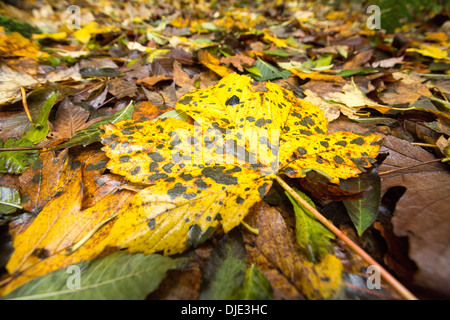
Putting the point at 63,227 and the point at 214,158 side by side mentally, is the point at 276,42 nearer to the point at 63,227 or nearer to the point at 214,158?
the point at 214,158

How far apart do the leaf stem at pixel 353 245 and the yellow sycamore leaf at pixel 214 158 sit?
0.28 ft

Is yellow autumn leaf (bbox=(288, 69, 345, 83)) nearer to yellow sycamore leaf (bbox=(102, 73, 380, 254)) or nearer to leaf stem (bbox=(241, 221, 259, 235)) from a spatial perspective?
yellow sycamore leaf (bbox=(102, 73, 380, 254))

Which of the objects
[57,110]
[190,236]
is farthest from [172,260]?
[57,110]

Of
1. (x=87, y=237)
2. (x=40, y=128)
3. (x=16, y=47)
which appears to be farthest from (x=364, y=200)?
(x=16, y=47)

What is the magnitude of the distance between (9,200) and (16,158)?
26 centimetres

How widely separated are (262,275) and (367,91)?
1667 mm

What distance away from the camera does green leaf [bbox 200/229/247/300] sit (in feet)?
2.05

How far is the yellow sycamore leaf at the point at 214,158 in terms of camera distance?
28.8 inches

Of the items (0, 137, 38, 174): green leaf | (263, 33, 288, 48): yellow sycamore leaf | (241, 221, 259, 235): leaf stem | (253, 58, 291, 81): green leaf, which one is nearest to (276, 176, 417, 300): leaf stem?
(241, 221, 259, 235): leaf stem

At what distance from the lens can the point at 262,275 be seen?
0.66 m

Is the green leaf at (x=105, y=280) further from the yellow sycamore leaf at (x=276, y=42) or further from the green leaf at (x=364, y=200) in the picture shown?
the yellow sycamore leaf at (x=276, y=42)

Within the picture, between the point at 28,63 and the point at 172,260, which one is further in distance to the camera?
the point at 28,63

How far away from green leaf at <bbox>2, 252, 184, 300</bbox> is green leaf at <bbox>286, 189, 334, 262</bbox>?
0.45 metres
